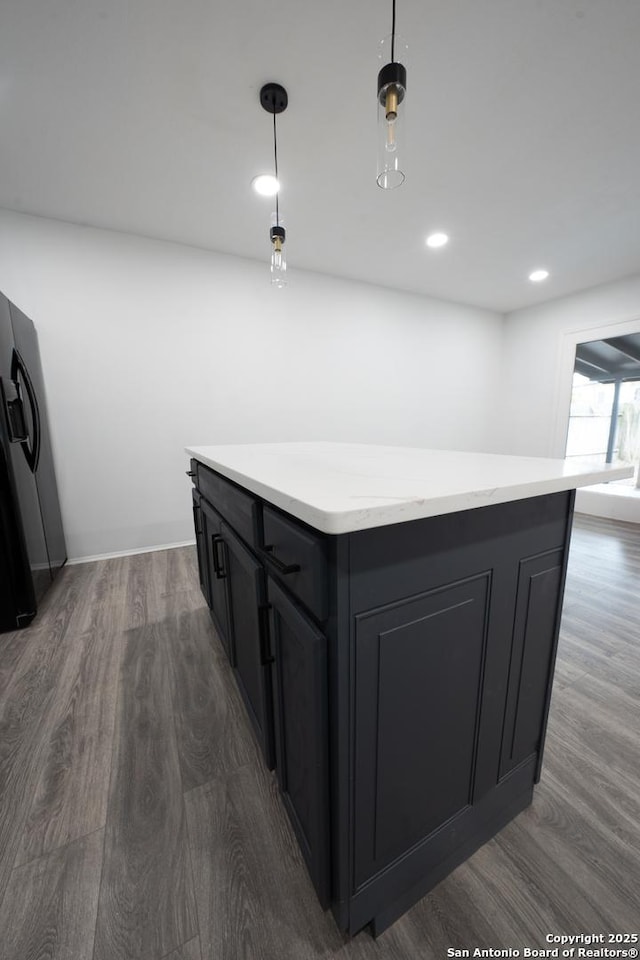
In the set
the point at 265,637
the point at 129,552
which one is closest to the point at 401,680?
the point at 265,637

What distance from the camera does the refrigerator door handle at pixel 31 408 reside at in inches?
79.6

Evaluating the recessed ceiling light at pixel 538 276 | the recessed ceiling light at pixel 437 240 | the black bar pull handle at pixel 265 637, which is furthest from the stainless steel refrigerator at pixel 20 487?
the recessed ceiling light at pixel 538 276

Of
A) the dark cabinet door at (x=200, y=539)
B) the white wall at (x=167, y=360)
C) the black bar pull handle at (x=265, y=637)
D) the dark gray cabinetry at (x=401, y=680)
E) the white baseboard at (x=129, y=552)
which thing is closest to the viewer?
the dark gray cabinetry at (x=401, y=680)

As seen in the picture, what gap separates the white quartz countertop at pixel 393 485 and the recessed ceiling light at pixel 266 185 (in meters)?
2.18

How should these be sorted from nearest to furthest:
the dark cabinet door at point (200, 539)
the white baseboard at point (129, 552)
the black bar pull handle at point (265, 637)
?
the black bar pull handle at point (265, 637) → the dark cabinet door at point (200, 539) → the white baseboard at point (129, 552)

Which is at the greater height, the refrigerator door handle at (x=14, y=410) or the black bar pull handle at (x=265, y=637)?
the refrigerator door handle at (x=14, y=410)

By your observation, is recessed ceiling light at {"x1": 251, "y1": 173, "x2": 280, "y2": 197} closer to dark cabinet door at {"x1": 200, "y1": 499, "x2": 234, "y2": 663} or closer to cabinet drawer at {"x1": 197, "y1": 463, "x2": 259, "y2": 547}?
cabinet drawer at {"x1": 197, "y1": 463, "x2": 259, "y2": 547}

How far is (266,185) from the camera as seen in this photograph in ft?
7.41

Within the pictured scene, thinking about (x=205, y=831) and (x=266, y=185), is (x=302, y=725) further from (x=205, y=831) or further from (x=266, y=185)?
(x=266, y=185)

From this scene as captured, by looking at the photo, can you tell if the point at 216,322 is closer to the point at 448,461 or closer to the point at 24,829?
the point at 448,461

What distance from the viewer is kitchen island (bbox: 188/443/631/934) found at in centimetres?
61

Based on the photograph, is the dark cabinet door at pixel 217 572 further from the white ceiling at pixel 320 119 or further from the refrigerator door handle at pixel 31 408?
the white ceiling at pixel 320 119

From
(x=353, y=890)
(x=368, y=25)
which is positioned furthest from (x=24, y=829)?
(x=368, y=25)

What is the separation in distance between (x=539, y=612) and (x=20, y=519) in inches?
96.2
